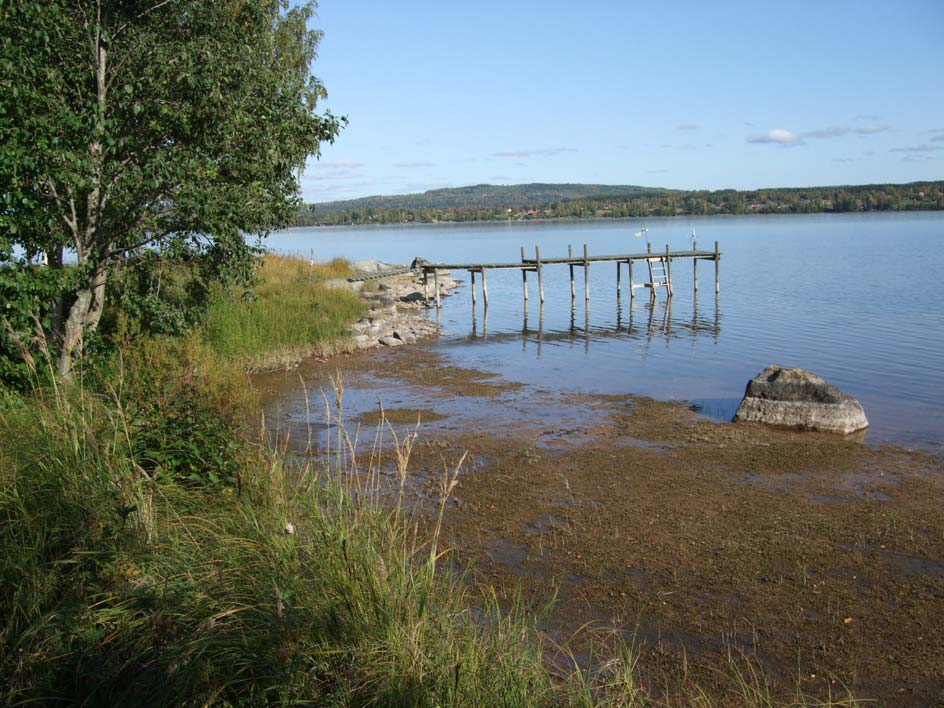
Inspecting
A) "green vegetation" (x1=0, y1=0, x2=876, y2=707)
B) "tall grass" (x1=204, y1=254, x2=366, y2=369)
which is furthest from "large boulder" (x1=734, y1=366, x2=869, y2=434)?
"tall grass" (x1=204, y1=254, x2=366, y2=369)

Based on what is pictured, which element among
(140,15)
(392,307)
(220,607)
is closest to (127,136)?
(140,15)

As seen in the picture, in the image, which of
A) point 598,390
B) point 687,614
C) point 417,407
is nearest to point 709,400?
point 598,390

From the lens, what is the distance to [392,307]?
28.7 meters

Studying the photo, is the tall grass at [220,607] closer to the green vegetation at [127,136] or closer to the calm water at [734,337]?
the green vegetation at [127,136]

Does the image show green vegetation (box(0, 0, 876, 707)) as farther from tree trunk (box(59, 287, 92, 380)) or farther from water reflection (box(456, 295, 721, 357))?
water reflection (box(456, 295, 721, 357))

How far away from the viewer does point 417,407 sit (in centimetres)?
1430

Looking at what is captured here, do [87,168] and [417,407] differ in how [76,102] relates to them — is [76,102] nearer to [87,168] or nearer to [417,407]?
[87,168]

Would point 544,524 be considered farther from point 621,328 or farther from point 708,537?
point 621,328

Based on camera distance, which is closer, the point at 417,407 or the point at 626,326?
the point at 417,407

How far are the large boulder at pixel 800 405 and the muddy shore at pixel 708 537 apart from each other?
37 centimetres

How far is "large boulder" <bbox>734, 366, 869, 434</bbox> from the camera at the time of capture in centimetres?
1247

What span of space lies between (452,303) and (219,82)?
27.1 metres

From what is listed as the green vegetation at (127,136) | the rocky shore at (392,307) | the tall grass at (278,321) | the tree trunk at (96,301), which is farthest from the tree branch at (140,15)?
the rocky shore at (392,307)

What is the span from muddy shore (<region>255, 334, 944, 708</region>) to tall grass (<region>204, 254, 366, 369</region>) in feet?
12.1
